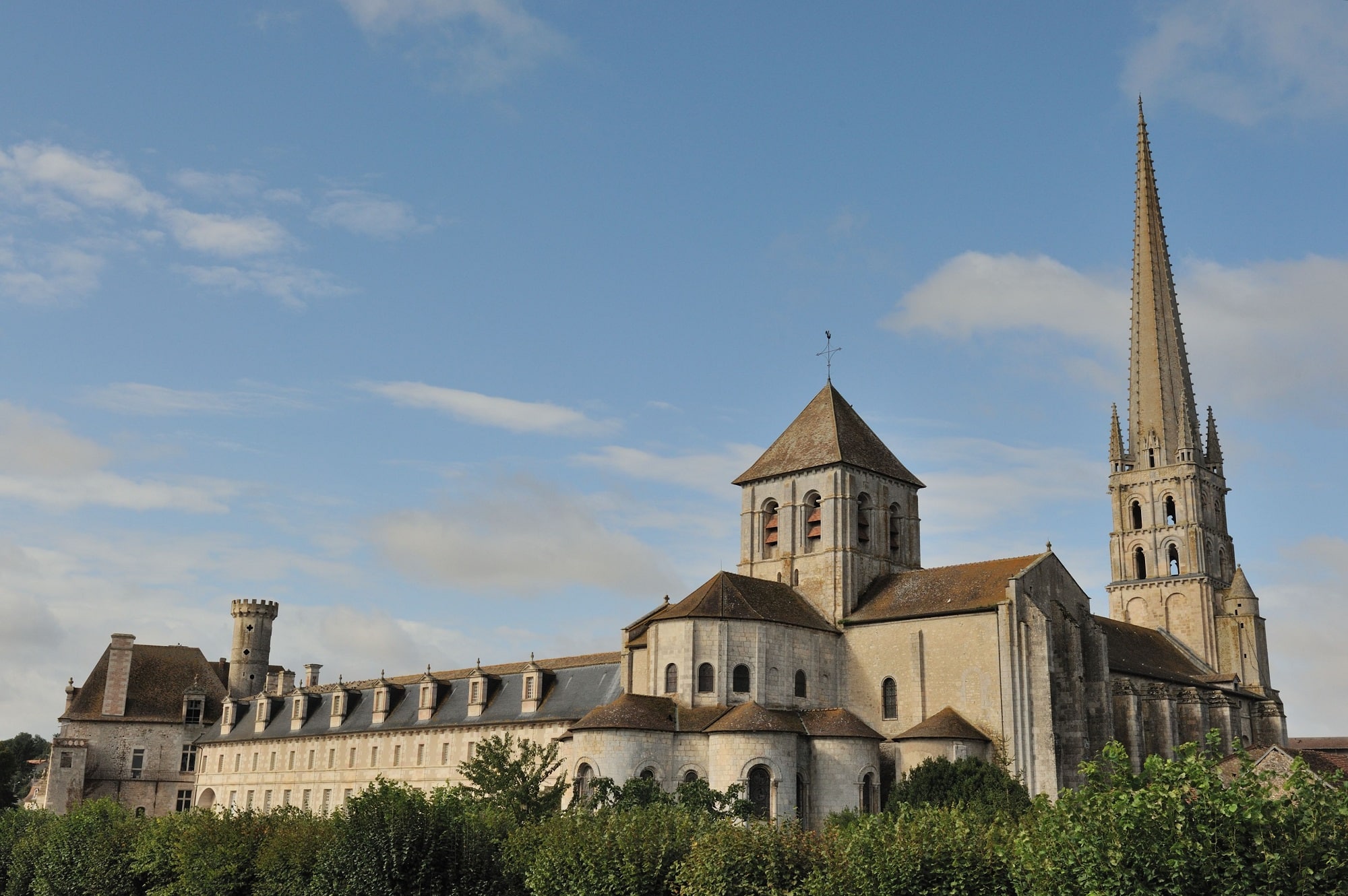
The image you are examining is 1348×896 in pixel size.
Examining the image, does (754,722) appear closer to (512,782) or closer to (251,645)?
(512,782)

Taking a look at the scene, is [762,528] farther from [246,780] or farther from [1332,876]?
[1332,876]

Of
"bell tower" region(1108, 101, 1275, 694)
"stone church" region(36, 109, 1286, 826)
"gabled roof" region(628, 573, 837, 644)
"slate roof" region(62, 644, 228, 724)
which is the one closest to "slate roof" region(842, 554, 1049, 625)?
"stone church" region(36, 109, 1286, 826)

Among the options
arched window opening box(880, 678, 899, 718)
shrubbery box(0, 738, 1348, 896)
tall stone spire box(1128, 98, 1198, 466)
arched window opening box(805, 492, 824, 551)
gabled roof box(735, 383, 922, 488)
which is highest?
tall stone spire box(1128, 98, 1198, 466)

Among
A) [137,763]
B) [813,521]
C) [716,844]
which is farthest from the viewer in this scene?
[137,763]

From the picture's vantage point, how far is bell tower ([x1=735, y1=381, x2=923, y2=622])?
57.2 metres

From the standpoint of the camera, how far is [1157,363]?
91.6 m

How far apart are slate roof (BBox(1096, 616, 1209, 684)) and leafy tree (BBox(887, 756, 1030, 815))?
52.0 feet

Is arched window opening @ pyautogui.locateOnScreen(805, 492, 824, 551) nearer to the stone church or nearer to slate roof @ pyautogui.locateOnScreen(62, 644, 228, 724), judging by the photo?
the stone church

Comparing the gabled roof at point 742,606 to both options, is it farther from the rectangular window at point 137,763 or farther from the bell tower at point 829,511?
the rectangular window at point 137,763

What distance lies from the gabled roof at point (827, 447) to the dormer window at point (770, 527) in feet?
4.84

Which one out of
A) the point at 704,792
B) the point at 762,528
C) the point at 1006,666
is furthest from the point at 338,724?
the point at 1006,666

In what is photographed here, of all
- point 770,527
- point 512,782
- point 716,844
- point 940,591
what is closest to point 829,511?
point 770,527

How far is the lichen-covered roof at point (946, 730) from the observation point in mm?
48719

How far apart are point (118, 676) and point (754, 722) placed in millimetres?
47936
